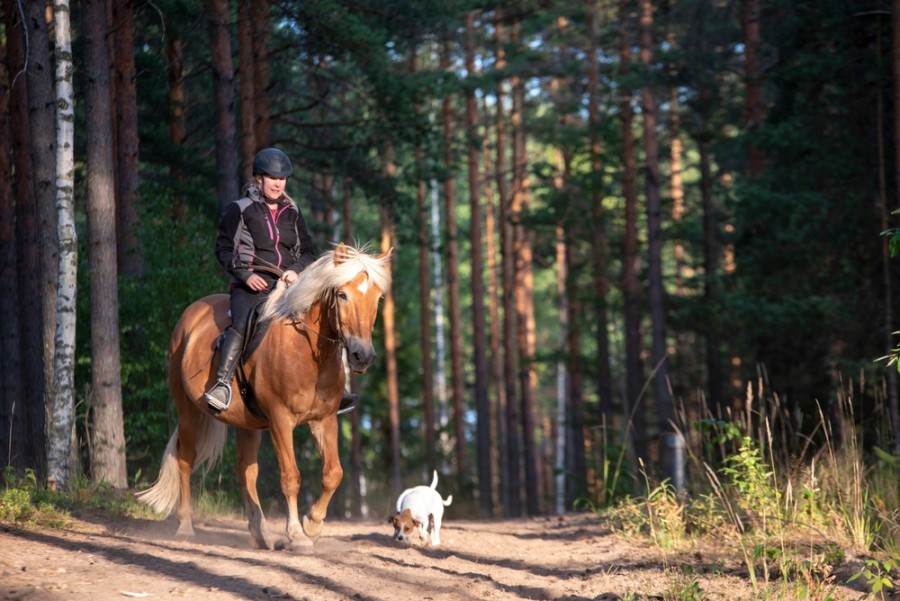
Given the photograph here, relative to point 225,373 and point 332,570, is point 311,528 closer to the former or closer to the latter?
point 225,373

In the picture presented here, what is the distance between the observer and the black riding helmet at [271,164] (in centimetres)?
955

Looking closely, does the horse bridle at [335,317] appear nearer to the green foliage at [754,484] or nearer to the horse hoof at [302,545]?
the horse hoof at [302,545]

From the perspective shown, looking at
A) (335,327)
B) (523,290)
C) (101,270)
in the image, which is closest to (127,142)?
(101,270)

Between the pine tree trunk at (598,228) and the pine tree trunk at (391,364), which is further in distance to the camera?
the pine tree trunk at (391,364)

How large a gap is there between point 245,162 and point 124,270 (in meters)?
3.23

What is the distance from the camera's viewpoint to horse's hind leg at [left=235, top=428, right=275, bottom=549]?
31.9 feet

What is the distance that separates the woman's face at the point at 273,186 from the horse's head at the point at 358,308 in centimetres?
112

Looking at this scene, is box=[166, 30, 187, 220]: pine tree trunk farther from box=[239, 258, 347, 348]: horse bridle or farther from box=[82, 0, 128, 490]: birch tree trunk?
box=[239, 258, 347, 348]: horse bridle

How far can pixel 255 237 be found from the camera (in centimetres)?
970

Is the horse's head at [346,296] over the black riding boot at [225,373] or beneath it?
over

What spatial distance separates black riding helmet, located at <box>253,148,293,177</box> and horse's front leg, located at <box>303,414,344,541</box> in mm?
2185

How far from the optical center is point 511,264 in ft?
116

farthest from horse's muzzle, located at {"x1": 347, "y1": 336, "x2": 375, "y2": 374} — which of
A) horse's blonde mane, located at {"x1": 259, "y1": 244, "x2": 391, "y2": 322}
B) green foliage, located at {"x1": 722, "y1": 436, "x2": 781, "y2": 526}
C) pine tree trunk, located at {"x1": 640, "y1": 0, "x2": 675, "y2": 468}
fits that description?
pine tree trunk, located at {"x1": 640, "y1": 0, "x2": 675, "y2": 468}

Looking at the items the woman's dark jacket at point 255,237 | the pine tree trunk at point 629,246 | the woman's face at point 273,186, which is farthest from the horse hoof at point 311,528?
the pine tree trunk at point 629,246
